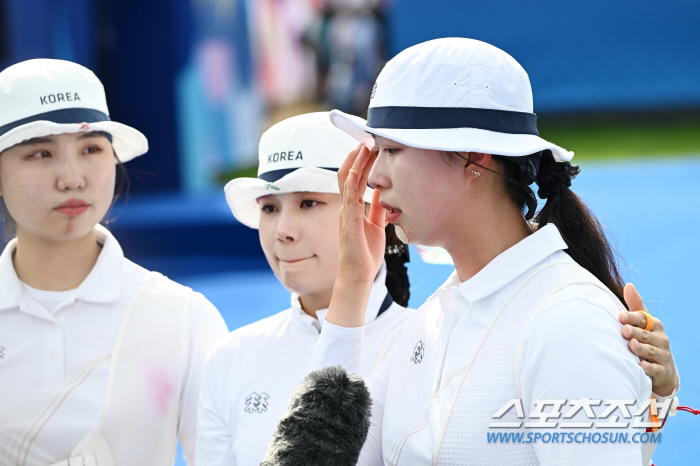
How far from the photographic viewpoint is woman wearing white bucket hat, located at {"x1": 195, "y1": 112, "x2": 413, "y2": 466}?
78.3 inches

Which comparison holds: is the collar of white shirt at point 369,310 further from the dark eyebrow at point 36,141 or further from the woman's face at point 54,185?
the dark eyebrow at point 36,141

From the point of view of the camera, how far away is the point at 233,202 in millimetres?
2322

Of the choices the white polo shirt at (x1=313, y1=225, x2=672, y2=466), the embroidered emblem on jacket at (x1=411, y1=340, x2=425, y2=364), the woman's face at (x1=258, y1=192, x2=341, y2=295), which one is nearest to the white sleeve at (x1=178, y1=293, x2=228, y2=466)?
the woman's face at (x1=258, y1=192, x2=341, y2=295)

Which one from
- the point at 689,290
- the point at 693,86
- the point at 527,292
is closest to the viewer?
the point at 527,292

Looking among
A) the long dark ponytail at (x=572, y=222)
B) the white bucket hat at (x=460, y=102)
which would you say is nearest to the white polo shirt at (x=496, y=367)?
the long dark ponytail at (x=572, y=222)

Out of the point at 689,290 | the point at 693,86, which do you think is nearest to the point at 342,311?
the point at 689,290

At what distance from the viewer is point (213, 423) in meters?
2.03

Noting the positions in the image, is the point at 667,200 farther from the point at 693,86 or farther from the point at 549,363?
the point at 549,363

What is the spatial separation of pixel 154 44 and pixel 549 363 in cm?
949

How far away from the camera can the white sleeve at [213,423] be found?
1983 mm

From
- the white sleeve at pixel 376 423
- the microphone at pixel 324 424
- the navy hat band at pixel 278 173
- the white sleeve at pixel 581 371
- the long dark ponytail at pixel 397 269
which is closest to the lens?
the white sleeve at pixel 581 371

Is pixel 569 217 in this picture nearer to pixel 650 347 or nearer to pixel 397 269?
pixel 650 347

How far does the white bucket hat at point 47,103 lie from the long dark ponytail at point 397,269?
0.88m

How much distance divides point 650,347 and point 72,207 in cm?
159
